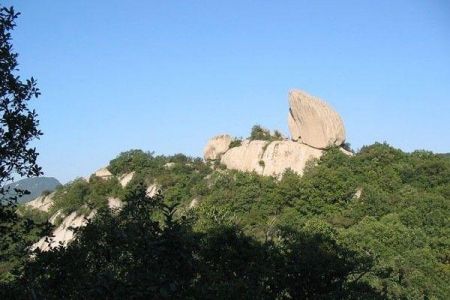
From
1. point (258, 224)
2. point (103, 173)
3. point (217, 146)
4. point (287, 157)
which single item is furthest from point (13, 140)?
point (103, 173)

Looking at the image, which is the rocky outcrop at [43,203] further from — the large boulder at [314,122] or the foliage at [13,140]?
the foliage at [13,140]

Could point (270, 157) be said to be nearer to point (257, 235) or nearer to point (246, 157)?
point (246, 157)

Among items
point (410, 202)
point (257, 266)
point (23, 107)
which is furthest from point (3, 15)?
point (410, 202)

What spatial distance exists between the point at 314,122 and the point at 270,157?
560 centimetres

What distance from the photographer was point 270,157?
4591cm

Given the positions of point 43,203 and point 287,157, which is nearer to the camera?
point 287,157

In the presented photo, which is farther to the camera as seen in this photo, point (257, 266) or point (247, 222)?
point (247, 222)

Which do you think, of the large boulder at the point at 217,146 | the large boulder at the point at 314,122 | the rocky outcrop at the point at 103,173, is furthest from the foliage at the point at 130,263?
the rocky outcrop at the point at 103,173

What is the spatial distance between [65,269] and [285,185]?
34380 mm

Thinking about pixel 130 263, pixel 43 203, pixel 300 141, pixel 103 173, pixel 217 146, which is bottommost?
pixel 130 263

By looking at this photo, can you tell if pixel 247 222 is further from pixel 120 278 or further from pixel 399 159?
pixel 120 278

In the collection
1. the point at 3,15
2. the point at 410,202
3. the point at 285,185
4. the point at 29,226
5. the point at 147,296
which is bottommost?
the point at 147,296

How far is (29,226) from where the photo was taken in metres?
6.54

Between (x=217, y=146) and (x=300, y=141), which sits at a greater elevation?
(x=217, y=146)
